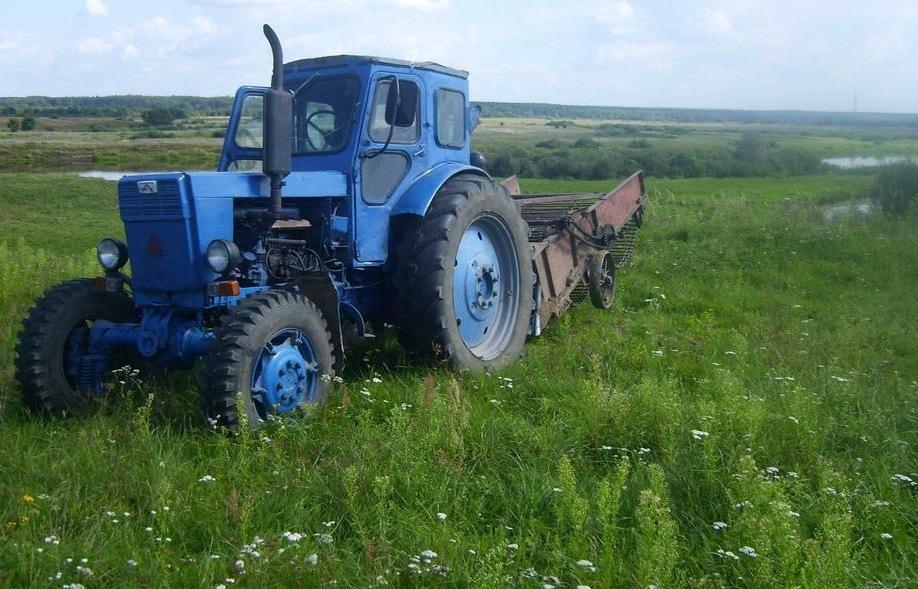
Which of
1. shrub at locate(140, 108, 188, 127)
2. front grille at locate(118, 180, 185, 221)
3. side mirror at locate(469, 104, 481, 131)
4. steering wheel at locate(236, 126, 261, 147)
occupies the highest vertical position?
shrub at locate(140, 108, 188, 127)

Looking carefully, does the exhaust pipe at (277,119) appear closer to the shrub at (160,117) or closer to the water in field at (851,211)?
the water in field at (851,211)

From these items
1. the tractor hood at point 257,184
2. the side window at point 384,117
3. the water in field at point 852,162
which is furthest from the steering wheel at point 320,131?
the water in field at point 852,162

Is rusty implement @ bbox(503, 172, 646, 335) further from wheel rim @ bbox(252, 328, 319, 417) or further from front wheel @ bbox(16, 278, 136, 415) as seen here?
front wheel @ bbox(16, 278, 136, 415)

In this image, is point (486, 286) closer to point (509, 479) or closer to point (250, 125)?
point (250, 125)

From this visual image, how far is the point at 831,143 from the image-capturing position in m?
53.9

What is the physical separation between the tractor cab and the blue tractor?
0.04 ft

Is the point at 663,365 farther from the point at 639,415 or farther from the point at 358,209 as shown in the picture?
the point at 358,209

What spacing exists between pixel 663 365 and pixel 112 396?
3.84m

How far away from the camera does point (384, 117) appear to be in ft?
20.2

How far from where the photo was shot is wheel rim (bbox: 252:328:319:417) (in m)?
4.88

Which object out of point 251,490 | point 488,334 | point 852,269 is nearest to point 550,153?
point 852,269

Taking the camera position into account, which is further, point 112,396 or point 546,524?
point 112,396

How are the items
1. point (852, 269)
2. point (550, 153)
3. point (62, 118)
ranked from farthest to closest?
point (62, 118), point (550, 153), point (852, 269)

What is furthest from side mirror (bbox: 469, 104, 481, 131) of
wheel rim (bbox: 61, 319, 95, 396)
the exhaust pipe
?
wheel rim (bbox: 61, 319, 95, 396)
